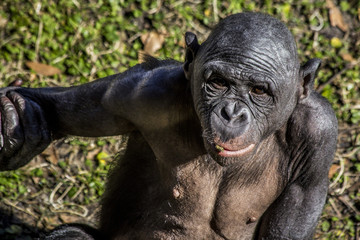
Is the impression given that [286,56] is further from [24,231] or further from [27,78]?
[27,78]

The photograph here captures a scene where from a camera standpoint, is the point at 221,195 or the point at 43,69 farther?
the point at 43,69

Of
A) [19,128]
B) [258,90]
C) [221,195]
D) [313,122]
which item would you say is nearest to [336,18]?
[313,122]

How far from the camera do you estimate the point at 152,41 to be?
24.5 ft

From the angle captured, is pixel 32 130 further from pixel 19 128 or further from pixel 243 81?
pixel 243 81

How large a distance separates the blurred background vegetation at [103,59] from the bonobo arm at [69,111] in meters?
1.55

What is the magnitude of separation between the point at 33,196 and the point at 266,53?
3.35 m

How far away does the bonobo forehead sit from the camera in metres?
3.79

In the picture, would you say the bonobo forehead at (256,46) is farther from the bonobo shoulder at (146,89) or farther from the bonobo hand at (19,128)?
the bonobo hand at (19,128)

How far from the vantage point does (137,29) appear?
759 centimetres

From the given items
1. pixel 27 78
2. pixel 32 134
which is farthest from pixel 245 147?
pixel 27 78

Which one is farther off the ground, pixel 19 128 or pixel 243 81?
pixel 243 81

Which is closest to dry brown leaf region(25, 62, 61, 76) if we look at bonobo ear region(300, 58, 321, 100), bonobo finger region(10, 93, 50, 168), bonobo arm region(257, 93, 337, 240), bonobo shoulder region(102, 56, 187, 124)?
bonobo finger region(10, 93, 50, 168)

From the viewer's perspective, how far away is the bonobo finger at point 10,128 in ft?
15.2

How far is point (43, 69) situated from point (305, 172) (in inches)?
147
